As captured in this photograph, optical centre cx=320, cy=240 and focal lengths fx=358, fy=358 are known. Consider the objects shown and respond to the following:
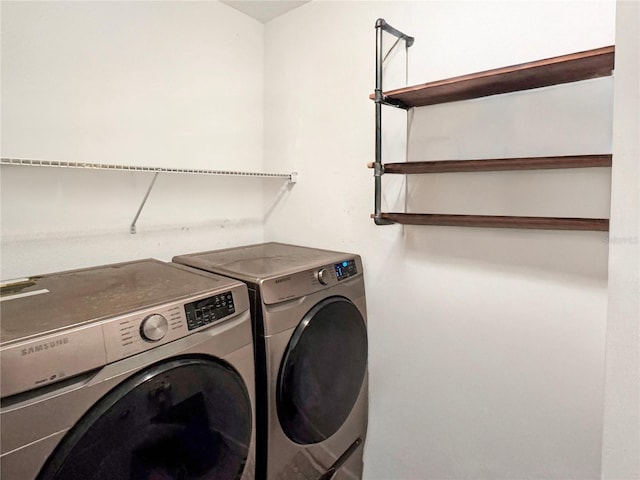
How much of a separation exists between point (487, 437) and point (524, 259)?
0.70 meters

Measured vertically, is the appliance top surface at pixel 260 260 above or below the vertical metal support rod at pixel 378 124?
below

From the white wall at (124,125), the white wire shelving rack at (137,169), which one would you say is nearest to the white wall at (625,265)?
the white wire shelving rack at (137,169)

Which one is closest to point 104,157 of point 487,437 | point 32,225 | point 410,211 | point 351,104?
point 32,225

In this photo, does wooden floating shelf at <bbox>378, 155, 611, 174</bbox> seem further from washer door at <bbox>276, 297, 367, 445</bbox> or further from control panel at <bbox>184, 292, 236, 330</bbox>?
control panel at <bbox>184, 292, 236, 330</bbox>

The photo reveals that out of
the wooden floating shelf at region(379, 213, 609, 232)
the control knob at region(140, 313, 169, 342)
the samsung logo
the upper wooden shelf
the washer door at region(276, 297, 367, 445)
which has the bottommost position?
the washer door at region(276, 297, 367, 445)

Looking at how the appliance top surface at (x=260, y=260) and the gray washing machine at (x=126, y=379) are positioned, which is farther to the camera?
the appliance top surface at (x=260, y=260)

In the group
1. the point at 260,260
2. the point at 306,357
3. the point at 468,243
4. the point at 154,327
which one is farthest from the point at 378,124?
the point at 154,327

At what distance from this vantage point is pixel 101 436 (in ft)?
2.53

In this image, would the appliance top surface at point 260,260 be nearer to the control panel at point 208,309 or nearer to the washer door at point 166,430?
the control panel at point 208,309

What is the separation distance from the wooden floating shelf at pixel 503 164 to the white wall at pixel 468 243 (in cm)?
10

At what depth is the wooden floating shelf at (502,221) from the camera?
40.8 inches

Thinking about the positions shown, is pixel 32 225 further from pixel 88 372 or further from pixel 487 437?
pixel 487 437

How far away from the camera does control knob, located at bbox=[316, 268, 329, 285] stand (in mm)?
1360

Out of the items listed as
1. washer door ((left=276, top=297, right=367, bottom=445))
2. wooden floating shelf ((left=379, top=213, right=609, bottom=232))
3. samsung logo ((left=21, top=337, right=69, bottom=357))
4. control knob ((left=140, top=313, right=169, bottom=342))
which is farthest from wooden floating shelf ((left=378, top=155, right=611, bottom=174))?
samsung logo ((left=21, top=337, right=69, bottom=357))
